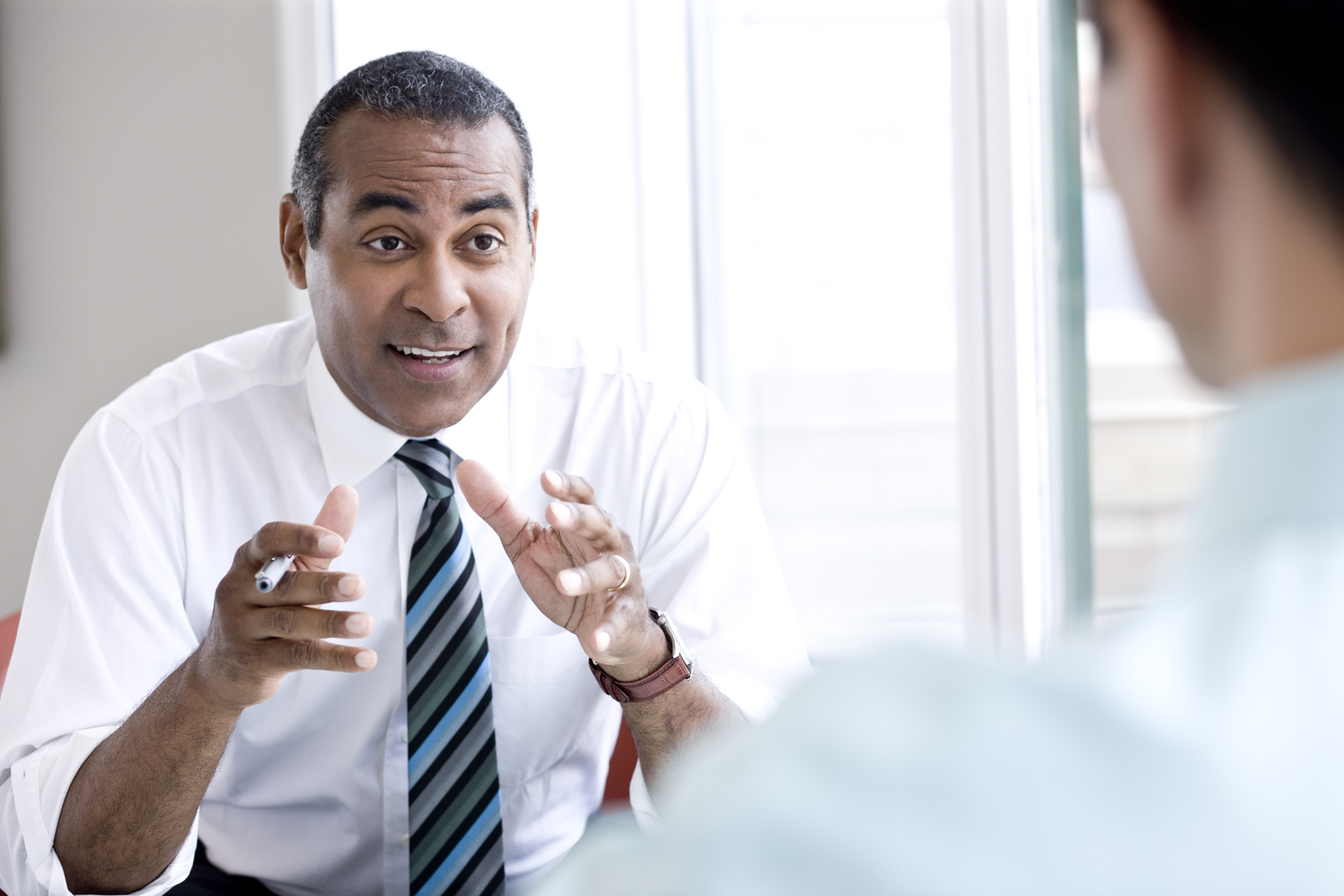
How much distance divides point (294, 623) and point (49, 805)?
1.22 feet

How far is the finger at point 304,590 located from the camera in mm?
1000

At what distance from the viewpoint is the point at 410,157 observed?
1.33 metres

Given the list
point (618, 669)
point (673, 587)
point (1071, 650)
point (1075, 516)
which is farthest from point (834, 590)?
point (1071, 650)

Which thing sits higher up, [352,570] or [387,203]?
[387,203]

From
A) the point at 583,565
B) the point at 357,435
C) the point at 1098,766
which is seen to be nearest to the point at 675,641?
the point at 583,565

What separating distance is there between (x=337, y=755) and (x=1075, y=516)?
1.25 metres

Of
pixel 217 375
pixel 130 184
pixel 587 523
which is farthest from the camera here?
pixel 130 184

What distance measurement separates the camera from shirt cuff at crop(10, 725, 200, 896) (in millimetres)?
1130

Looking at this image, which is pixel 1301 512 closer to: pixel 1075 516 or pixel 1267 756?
pixel 1267 756

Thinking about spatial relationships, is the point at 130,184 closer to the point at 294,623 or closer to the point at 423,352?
the point at 423,352

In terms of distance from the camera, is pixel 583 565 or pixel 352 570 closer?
pixel 583 565

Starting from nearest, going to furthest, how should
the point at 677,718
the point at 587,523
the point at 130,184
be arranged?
the point at 587,523 < the point at 677,718 < the point at 130,184

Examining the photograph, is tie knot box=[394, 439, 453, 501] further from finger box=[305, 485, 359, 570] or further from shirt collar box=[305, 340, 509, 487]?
finger box=[305, 485, 359, 570]

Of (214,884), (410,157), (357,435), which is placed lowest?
(214,884)
